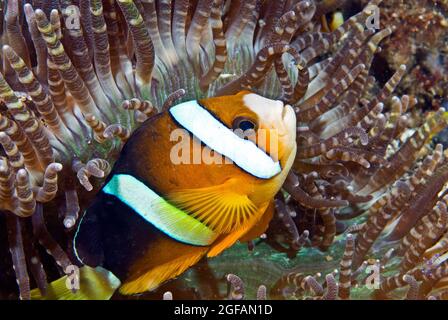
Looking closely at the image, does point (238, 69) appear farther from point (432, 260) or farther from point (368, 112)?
point (432, 260)

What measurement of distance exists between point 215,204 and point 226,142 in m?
0.17

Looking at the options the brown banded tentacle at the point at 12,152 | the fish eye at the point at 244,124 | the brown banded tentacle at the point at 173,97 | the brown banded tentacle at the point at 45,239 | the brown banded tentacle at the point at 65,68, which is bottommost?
the brown banded tentacle at the point at 45,239

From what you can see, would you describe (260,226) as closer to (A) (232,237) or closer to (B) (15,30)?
(A) (232,237)

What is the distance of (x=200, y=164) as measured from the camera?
4.59ft

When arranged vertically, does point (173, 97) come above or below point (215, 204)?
above

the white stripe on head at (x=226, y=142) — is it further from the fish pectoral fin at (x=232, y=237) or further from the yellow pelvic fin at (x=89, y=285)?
the yellow pelvic fin at (x=89, y=285)

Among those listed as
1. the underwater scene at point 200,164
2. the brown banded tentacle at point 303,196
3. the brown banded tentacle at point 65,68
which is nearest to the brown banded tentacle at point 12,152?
the underwater scene at point 200,164

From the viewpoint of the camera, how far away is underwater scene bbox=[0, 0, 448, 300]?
1.41 m

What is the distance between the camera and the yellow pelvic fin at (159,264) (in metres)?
1.44

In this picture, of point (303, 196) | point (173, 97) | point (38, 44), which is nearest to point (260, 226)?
point (303, 196)

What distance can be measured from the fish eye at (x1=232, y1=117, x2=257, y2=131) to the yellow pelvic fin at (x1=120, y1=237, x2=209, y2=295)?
0.36 m

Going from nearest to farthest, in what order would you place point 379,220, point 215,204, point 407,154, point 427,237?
point 215,204 < point 427,237 < point 379,220 < point 407,154

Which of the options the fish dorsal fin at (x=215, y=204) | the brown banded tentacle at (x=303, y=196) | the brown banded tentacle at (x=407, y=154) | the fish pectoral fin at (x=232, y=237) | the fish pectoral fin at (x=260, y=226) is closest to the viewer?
the fish dorsal fin at (x=215, y=204)

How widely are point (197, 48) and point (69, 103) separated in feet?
1.67
